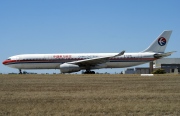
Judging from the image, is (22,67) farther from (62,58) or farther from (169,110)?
(169,110)

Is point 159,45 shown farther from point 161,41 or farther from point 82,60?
point 82,60

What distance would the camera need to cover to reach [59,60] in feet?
154

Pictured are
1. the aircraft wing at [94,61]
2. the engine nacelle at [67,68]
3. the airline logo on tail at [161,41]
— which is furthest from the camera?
the airline logo on tail at [161,41]

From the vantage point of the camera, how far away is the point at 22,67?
47594 mm

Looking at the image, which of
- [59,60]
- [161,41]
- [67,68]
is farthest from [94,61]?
[161,41]

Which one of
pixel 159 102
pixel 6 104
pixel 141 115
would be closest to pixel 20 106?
pixel 6 104

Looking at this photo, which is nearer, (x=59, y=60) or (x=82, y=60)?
(x=82, y=60)

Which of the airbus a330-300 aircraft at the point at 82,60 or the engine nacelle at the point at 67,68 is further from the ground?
the airbus a330-300 aircraft at the point at 82,60

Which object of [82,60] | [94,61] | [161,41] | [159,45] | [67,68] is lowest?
[67,68]

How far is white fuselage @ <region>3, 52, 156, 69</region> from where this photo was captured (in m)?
46.8

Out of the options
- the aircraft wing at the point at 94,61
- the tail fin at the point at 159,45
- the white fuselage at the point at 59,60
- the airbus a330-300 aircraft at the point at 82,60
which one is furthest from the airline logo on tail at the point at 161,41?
the aircraft wing at the point at 94,61

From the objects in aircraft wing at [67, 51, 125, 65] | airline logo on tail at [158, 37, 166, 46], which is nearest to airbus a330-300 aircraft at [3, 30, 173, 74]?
aircraft wing at [67, 51, 125, 65]

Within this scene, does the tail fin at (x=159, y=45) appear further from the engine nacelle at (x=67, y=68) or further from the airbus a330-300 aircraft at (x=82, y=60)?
the engine nacelle at (x=67, y=68)

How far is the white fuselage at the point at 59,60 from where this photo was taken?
4675cm
